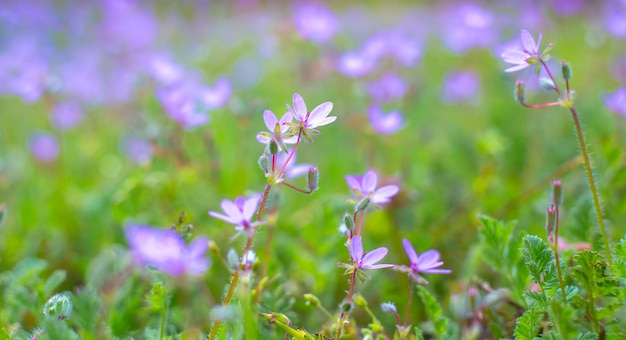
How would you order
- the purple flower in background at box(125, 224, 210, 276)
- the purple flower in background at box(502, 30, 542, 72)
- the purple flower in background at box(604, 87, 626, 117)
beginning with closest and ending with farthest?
1. the purple flower in background at box(125, 224, 210, 276)
2. the purple flower in background at box(502, 30, 542, 72)
3. the purple flower in background at box(604, 87, 626, 117)

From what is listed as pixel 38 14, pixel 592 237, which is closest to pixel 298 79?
pixel 592 237

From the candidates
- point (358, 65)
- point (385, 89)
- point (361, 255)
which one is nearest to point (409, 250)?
point (361, 255)

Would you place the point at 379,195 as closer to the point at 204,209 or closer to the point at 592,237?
the point at 592,237

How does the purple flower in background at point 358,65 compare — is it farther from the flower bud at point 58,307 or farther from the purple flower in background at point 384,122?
the flower bud at point 58,307

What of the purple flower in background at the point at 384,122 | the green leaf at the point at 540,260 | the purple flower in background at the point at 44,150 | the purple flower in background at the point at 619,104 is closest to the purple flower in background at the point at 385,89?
the purple flower in background at the point at 384,122

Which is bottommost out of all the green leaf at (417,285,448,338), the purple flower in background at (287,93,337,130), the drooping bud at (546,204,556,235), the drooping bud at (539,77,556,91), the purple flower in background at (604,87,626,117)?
the green leaf at (417,285,448,338)

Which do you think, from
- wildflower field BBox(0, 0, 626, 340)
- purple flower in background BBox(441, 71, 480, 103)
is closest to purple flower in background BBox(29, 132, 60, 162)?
wildflower field BBox(0, 0, 626, 340)

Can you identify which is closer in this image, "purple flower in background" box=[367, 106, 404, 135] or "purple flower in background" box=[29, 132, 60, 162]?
"purple flower in background" box=[367, 106, 404, 135]

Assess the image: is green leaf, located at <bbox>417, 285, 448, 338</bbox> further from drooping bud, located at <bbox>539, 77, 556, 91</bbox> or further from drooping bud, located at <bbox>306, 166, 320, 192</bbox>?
drooping bud, located at <bbox>539, 77, 556, 91</bbox>
